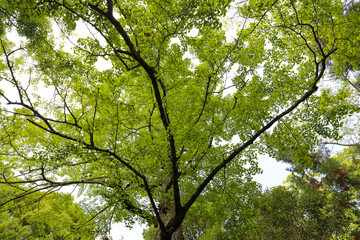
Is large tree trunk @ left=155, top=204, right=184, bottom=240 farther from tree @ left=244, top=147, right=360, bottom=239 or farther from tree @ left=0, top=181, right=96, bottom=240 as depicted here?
tree @ left=244, top=147, right=360, bottom=239

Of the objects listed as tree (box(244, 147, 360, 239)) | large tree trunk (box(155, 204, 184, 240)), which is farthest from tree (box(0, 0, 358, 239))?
tree (box(244, 147, 360, 239))

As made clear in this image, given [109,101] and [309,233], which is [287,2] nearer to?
[109,101]

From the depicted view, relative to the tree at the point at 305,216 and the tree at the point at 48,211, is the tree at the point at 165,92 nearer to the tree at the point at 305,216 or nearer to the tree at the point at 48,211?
the tree at the point at 48,211

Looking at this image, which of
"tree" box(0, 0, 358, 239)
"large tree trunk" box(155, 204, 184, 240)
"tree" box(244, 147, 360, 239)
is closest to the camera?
"tree" box(0, 0, 358, 239)

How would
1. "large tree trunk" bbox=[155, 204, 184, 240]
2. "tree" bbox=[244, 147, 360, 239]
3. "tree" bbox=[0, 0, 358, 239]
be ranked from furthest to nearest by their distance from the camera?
"tree" bbox=[244, 147, 360, 239], "large tree trunk" bbox=[155, 204, 184, 240], "tree" bbox=[0, 0, 358, 239]

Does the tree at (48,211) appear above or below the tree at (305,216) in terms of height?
below

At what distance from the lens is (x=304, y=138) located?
4.91 m

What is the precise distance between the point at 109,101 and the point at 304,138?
497 centimetres

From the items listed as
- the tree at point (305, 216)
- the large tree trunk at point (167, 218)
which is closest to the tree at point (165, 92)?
the large tree trunk at point (167, 218)

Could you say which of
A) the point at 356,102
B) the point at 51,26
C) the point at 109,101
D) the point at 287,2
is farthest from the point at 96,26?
the point at 356,102

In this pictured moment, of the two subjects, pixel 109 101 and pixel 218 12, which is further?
pixel 109 101

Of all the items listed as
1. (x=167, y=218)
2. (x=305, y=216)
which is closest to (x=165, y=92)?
(x=167, y=218)

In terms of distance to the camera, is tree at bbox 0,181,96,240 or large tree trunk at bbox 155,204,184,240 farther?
large tree trunk at bbox 155,204,184,240

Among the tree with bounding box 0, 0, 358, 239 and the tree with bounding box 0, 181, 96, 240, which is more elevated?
the tree with bounding box 0, 0, 358, 239
